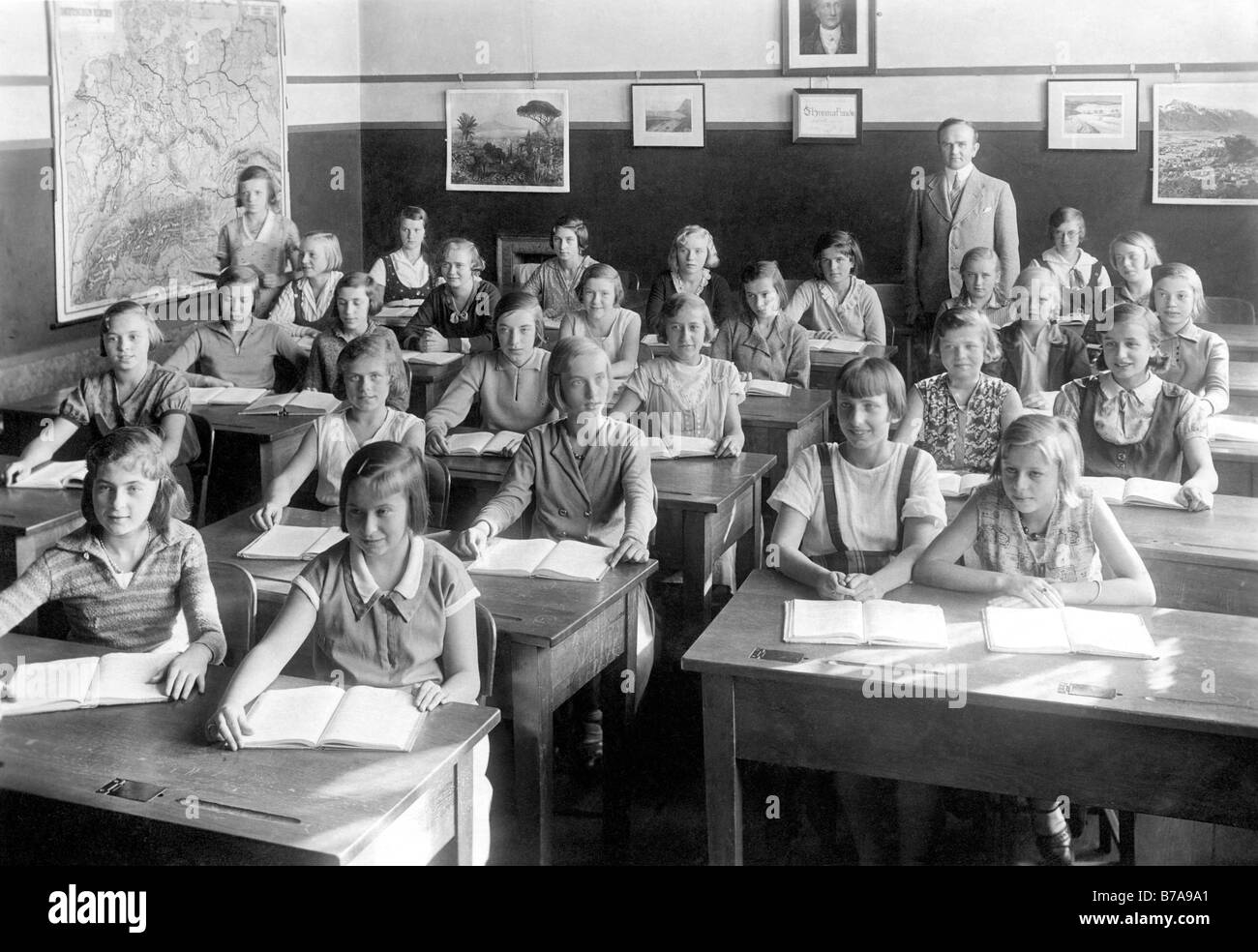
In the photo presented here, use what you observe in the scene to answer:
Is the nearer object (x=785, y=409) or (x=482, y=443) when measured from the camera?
(x=482, y=443)

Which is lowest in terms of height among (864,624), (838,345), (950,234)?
(864,624)

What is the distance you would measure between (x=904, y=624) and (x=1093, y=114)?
5.34m

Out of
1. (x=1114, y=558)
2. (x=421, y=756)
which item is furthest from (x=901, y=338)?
(x=421, y=756)

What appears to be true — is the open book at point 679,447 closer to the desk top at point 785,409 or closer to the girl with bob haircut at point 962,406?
the desk top at point 785,409

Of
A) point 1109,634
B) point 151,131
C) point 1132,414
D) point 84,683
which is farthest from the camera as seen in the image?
point 151,131

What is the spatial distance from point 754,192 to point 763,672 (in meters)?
5.84

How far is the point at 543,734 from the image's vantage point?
2637mm

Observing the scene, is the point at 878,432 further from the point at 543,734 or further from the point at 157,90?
the point at 157,90

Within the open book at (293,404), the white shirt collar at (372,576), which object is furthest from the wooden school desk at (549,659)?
the open book at (293,404)

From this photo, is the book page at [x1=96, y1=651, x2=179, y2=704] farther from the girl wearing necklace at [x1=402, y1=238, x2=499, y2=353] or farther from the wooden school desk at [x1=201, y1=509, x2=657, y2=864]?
the girl wearing necklace at [x1=402, y1=238, x2=499, y2=353]

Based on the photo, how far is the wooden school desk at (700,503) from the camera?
3582 millimetres

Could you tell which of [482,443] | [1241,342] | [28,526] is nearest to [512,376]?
[482,443]

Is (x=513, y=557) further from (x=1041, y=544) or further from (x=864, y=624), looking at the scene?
(x=1041, y=544)

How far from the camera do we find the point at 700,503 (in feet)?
11.7
